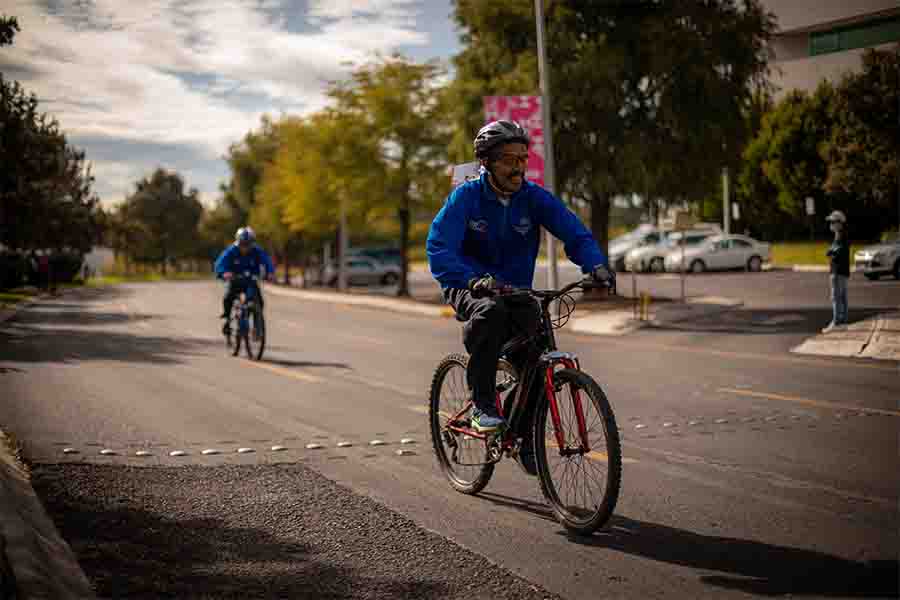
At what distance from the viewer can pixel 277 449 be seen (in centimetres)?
730

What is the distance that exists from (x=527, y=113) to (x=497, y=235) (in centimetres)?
1696

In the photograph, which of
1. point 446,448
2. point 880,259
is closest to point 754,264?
point 880,259

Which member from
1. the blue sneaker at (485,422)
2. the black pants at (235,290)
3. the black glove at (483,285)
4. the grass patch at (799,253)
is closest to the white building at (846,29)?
the black glove at (483,285)

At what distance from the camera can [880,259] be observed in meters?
17.7

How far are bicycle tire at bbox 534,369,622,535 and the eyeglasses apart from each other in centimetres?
111

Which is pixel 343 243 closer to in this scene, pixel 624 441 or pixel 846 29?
pixel 846 29

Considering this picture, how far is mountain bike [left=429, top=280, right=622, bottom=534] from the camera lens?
15.1 ft

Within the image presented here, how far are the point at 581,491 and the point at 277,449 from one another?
10.3 ft

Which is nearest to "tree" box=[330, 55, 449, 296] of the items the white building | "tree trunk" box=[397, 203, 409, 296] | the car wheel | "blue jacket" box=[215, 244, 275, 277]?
"tree trunk" box=[397, 203, 409, 296]

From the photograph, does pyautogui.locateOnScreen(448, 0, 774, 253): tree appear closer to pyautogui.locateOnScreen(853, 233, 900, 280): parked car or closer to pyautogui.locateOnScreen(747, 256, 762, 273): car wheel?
pyautogui.locateOnScreen(853, 233, 900, 280): parked car

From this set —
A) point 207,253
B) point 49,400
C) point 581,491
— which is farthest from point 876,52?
point 207,253

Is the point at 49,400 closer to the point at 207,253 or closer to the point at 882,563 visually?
the point at 882,563

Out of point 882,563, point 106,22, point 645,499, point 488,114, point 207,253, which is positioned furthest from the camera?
point 207,253

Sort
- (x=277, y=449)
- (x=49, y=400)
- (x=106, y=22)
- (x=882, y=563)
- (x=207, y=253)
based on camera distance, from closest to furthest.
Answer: (x=882, y=563) → (x=277, y=449) → (x=106, y=22) → (x=49, y=400) → (x=207, y=253)
